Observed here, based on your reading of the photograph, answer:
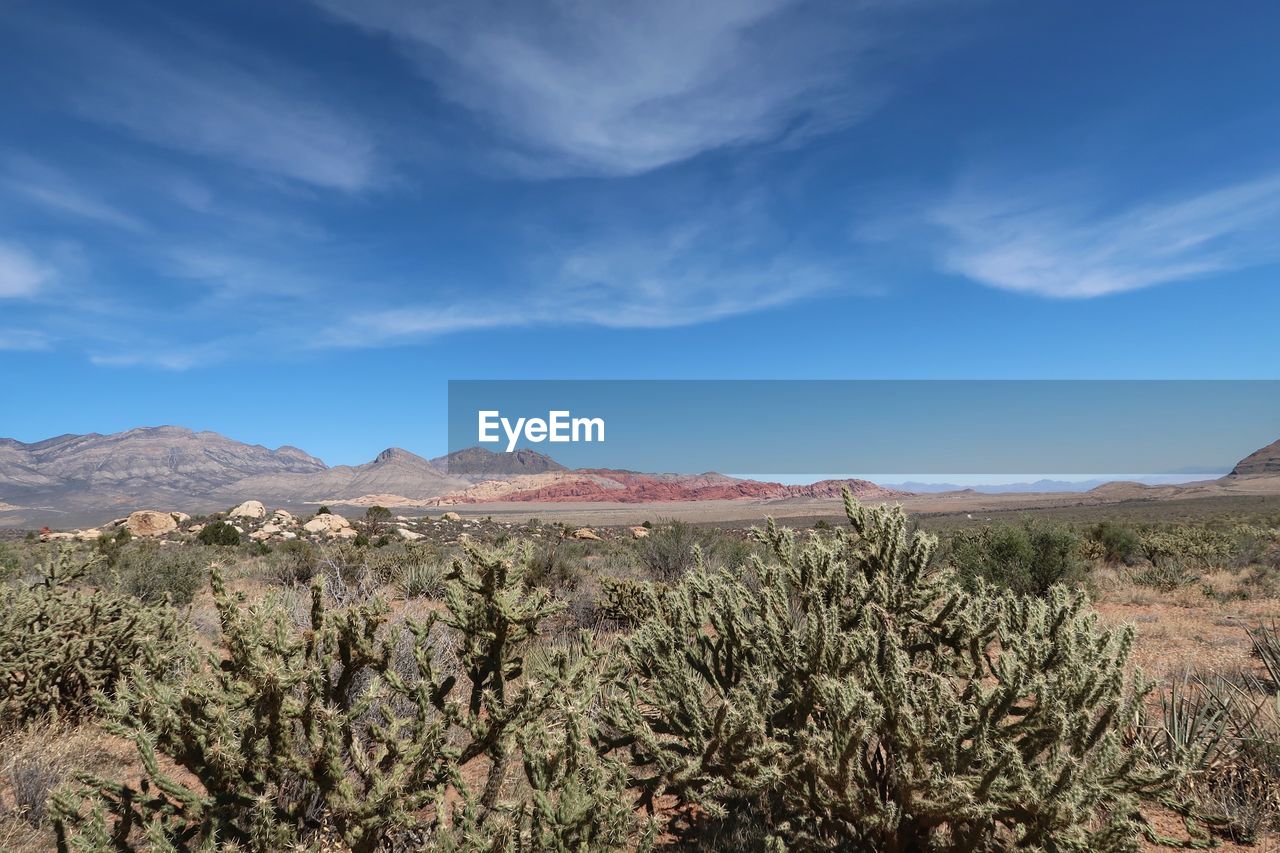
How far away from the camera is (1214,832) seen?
4051mm

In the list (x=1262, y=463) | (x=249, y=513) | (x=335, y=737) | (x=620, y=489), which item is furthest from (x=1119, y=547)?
(x=1262, y=463)

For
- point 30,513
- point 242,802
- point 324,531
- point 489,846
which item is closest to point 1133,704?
point 489,846

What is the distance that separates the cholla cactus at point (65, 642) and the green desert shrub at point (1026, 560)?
481 inches

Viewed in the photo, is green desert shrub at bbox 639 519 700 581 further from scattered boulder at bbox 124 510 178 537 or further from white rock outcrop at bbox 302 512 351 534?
scattered boulder at bbox 124 510 178 537

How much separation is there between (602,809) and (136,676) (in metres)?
2.18

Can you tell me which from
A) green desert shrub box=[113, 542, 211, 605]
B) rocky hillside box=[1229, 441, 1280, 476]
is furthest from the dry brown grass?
rocky hillside box=[1229, 441, 1280, 476]

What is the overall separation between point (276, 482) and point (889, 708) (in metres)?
168

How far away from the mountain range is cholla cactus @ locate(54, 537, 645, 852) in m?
119

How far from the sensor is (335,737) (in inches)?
96.7

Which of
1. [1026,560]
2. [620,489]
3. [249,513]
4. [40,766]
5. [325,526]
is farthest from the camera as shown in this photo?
[620,489]

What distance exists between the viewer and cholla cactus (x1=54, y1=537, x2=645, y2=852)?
245 cm

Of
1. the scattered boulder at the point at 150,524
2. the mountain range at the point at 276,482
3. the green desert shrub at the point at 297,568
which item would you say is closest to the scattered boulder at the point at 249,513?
the scattered boulder at the point at 150,524

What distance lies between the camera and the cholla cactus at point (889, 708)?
8.81ft

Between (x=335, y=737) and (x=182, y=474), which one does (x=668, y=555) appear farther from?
(x=182, y=474)
